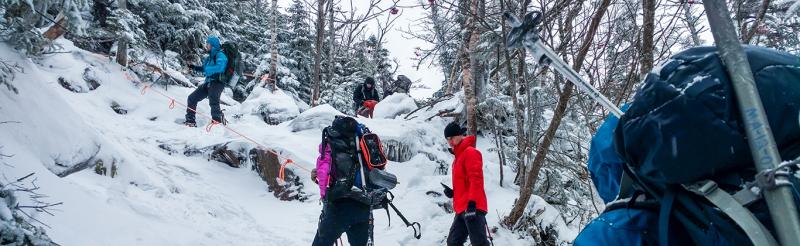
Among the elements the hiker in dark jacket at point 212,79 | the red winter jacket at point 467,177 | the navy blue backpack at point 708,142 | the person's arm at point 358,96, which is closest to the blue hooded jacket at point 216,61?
the hiker in dark jacket at point 212,79

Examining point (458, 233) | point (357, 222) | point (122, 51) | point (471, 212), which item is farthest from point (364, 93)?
point (357, 222)

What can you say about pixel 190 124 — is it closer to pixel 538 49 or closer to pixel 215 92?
pixel 215 92

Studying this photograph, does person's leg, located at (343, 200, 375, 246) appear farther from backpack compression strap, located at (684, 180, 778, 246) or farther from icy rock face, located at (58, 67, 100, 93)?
icy rock face, located at (58, 67, 100, 93)

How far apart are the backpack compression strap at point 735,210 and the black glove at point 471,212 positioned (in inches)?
159

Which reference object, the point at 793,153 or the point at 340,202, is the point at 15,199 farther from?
the point at 793,153

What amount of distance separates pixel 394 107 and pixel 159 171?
820cm

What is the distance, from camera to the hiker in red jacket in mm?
5098

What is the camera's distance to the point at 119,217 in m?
4.54

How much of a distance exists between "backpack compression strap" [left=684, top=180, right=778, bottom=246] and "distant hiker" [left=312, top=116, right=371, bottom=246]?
3.47 meters

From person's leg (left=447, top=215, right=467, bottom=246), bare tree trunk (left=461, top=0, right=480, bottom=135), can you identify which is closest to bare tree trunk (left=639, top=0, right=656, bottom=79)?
person's leg (left=447, top=215, right=467, bottom=246)

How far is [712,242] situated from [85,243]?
4.19 metres

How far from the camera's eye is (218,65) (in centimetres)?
931

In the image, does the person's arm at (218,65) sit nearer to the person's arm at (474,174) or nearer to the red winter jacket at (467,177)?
the red winter jacket at (467,177)

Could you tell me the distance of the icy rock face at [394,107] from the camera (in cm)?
1420
